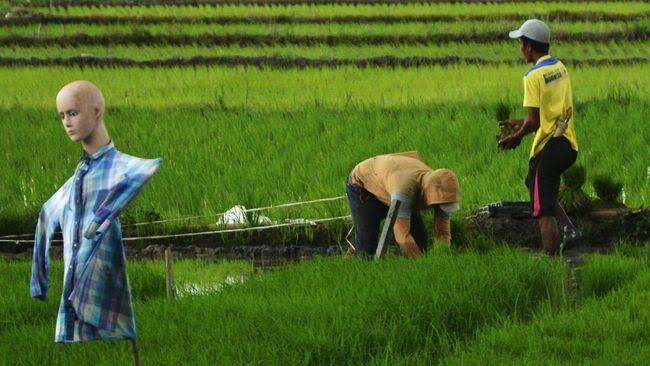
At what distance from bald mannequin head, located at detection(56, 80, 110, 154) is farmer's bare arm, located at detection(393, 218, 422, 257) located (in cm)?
220

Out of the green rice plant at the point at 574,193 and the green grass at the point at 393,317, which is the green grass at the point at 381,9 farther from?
the green grass at the point at 393,317

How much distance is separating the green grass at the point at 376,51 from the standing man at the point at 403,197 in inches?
354

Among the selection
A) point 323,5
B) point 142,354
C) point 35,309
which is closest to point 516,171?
point 35,309

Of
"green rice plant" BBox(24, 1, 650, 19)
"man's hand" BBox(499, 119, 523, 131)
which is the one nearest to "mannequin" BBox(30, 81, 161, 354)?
"man's hand" BBox(499, 119, 523, 131)

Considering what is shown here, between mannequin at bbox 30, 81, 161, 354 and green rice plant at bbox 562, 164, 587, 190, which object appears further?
green rice plant at bbox 562, 164, 587, 190

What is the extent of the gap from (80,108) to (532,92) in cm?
331

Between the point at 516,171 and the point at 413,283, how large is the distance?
3650 mm

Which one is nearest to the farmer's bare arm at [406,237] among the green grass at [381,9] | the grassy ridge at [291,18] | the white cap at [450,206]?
the white cap at [450,206]

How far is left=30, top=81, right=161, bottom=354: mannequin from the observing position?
436 centimetres

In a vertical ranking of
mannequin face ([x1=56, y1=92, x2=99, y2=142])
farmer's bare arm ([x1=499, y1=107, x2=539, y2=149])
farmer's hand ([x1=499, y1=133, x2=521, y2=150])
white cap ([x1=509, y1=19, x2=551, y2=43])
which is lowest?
farmer's hand ([x1=499, y1=133, x2=521, y2=150])

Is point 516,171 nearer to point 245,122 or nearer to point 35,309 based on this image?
point 245,122

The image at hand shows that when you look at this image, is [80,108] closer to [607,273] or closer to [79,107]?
[79,107]

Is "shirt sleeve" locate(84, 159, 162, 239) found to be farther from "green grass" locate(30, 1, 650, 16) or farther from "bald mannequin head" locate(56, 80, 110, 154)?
"green grass" locate(30, 1, 650, 16)

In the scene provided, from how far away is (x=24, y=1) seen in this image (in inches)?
1002
